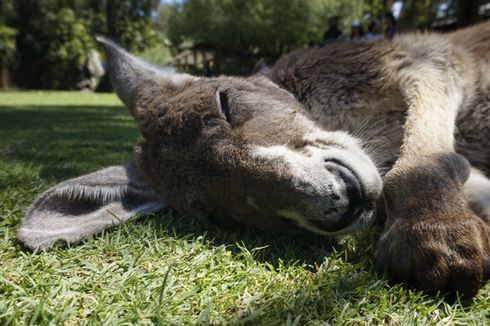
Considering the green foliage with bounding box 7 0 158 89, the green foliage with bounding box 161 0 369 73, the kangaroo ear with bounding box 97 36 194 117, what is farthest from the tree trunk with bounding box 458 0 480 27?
the green foliage with bounding box 161 0 369 73

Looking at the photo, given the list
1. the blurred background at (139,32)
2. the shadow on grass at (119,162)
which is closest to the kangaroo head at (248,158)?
the shadow on grass at (119,162)

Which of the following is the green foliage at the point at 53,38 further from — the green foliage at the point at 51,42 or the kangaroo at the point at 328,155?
the kangaroo at the point at 328,155

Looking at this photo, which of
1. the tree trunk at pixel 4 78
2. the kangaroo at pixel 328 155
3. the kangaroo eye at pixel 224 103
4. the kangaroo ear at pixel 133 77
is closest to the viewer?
the kangaroo at pixel 328 155

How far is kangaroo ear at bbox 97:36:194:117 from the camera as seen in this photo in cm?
320

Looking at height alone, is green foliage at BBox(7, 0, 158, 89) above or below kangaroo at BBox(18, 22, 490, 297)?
above

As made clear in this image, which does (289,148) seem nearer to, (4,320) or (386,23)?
(4,320)

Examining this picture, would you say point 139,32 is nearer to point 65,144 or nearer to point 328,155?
point 65,144

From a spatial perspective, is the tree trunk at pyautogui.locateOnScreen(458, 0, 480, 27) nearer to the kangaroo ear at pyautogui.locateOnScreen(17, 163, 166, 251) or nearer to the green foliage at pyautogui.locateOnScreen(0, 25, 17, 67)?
the kangaroo ear at pyautogui.locateOnScreen(17, 163, 166, 251)

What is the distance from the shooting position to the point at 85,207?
2689 millimetres

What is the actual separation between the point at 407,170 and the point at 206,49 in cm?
3333

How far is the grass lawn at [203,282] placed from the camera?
5.31 feet

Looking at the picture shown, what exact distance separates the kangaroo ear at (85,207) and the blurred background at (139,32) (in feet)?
75.8

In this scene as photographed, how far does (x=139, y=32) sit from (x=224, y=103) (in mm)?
31752

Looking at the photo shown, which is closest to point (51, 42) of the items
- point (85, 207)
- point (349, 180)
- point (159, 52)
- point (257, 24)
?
point (159, 52)
